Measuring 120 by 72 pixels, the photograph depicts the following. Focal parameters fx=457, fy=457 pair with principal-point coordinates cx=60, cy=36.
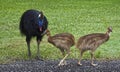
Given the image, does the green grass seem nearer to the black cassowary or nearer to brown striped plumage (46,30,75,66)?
the black cassowary

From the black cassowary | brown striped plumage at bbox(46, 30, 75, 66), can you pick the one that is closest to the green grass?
the black cassowary

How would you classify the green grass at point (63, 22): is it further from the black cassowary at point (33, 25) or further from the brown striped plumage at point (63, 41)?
the brown striped plumage at point (63, 41)

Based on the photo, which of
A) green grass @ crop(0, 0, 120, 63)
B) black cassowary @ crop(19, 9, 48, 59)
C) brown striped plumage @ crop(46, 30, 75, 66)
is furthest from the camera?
green grass @ crop(0, 0, 120, 63)

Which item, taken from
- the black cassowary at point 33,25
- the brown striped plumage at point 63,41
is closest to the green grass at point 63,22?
the black cassowary at point 33,25

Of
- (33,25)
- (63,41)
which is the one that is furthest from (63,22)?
(63,41)

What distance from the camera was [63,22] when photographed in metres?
18.6

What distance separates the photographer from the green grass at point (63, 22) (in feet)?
41.5

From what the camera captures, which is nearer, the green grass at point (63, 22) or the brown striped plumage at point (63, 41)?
the brown striped plumage at point (63, 41)

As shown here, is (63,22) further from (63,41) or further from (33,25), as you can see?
(63,41)

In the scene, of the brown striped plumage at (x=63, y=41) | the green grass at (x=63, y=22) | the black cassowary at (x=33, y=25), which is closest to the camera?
the brown striped plumage at (x=63, y=41)

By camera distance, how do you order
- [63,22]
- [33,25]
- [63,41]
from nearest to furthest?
[63,41]
[33,25]
[63,22]

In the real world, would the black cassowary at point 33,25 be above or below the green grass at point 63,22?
above

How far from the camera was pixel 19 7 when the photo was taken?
2358 cm

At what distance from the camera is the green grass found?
498 inches
